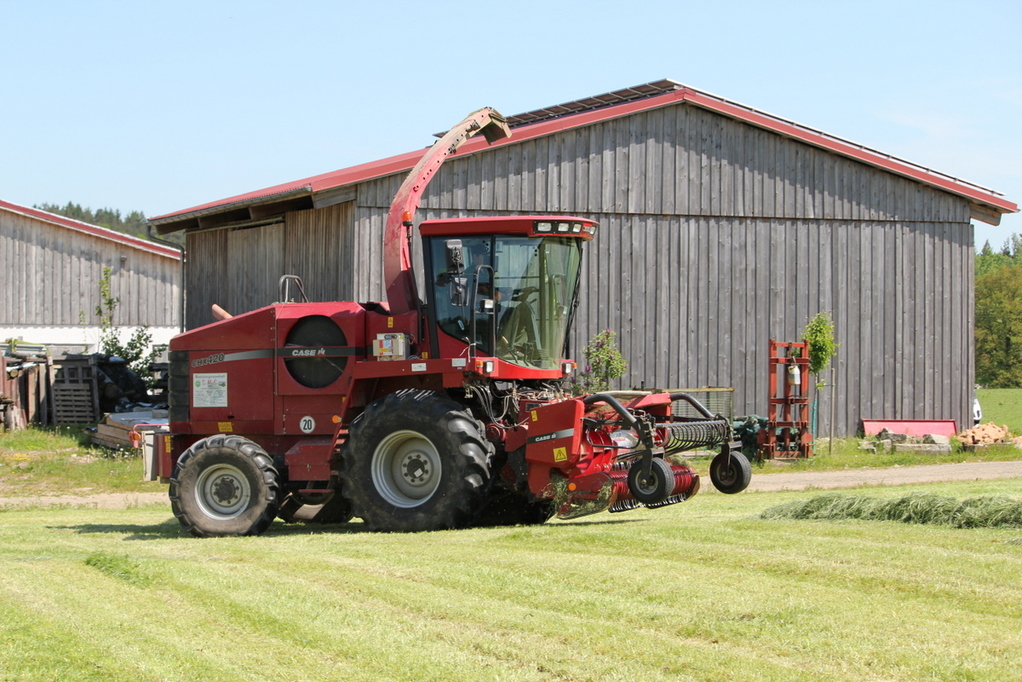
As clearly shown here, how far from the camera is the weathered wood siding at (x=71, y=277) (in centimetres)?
3891

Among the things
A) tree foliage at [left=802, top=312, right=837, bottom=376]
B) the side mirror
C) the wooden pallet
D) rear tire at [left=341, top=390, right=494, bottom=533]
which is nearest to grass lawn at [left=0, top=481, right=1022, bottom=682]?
rear tire at [left=341, top=390, right=494, bottom=533]

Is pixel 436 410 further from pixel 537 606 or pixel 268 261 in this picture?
pixel 268 261

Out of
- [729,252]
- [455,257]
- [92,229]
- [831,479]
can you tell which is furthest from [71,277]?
[455,257]

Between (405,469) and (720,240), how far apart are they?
14174 mm

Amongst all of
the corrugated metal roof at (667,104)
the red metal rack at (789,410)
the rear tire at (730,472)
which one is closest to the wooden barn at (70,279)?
the corrugated metal roof at (667,104)

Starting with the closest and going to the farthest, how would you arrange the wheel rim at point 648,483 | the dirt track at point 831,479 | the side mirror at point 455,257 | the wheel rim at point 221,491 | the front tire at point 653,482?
the front tire at point 653,482, the wheel rim at point 648,483, the side mirror at point 455,257, the wheel rim at point 221,491, the dirt track at point 831,479

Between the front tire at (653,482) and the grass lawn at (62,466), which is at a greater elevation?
the front tire at (653,482)

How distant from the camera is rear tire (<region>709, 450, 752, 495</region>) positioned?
12.0 m

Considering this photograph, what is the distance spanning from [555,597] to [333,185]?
14795 mm

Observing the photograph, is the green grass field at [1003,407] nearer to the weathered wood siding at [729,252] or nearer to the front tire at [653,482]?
the weathered wood siding at [729,252]

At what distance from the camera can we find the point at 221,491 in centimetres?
1286

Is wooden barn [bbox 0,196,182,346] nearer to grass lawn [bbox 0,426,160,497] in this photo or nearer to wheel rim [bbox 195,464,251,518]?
grass lawn [bbox 0,426,160,497]

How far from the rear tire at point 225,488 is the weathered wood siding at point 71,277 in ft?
95.3

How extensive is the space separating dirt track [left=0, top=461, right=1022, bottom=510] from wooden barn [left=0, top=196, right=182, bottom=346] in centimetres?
1975
